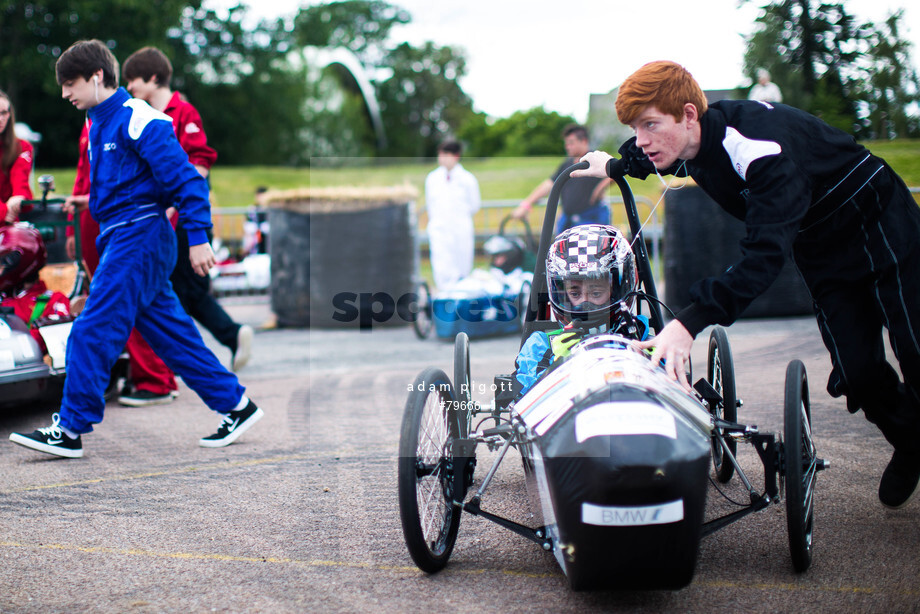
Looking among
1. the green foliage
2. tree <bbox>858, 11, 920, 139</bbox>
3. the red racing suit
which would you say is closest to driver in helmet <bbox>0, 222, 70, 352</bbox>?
the red racing suit

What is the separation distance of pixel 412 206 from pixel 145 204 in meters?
5.69

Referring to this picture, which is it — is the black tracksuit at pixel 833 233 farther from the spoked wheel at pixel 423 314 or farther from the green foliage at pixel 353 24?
the green foliage at pixel 353 24

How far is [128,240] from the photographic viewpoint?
166 inches

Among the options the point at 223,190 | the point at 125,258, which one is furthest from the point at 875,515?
the point at 223,190

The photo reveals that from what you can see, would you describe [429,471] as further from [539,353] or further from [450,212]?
[450,212]

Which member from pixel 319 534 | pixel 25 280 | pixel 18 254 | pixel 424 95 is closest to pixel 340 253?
pixel 25 280

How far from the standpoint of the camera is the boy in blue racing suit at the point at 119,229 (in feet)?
13.7

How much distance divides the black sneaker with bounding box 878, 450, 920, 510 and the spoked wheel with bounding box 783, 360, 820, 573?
63cm

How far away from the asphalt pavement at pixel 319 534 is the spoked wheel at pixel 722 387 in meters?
Result: 0.09

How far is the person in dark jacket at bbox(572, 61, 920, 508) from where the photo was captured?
248cm

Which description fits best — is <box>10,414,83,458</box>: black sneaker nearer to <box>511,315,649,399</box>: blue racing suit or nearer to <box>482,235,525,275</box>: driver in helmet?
<box>511,315,649,399</box>: blue racing suit

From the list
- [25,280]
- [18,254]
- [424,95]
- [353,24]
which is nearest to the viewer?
[18,254]

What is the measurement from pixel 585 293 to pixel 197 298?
355 cm

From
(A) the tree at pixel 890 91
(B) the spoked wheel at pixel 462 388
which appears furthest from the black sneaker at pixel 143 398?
(A) the tree at pixel 890 91
